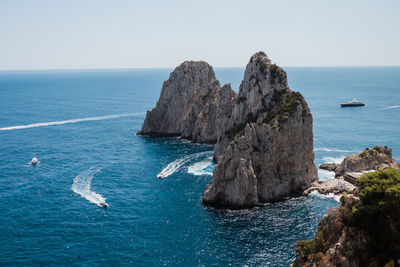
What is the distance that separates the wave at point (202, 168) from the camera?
353 feet

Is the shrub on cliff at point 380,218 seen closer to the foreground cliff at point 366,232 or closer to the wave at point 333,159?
the foreground cliff at point 366,232

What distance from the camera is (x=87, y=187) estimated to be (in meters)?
96.2

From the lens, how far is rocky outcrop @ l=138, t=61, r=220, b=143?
503 ft

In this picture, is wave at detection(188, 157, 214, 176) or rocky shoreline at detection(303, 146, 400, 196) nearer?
rocky shoreline at detection(303, 146, 400, 196)

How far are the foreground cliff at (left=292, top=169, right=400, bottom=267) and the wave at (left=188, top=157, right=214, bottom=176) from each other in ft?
193

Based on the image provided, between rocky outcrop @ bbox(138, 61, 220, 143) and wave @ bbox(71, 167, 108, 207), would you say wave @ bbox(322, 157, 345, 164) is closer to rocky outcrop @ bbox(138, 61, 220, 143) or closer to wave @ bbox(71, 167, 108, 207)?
rocky outcrop @ bbox(138, 61, 220, 143)

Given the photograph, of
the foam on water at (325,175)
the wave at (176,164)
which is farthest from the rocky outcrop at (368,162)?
the wave at (176,164)

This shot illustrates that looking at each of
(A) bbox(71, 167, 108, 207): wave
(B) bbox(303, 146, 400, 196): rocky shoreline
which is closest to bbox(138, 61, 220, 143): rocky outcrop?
(A) bbox(71, 167, 108, 207): wave

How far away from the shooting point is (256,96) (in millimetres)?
104000


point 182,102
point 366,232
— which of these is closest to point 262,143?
point 366,232

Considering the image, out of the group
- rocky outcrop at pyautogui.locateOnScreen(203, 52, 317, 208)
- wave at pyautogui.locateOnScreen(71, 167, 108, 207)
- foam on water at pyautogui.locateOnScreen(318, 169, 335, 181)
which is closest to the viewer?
rocky outcrop at pyautogui.locateOnScreen(203, 52, 317, 208)

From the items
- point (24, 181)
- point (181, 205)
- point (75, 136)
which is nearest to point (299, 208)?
point (181, 205)

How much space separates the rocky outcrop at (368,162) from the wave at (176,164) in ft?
156

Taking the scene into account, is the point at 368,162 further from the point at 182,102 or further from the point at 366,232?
the point at 182,102
